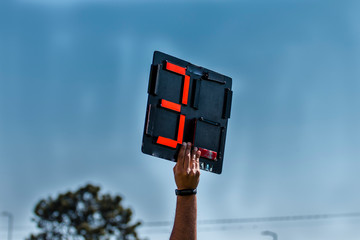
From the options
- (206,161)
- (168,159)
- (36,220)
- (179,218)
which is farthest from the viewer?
(36,220)

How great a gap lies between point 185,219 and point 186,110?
0.74 metres

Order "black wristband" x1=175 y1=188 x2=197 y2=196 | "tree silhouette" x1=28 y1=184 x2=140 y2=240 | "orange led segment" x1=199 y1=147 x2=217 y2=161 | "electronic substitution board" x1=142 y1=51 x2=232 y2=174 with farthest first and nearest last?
"tree silhouette" x1=28 y1=184 x2=140 y2=240
"orange led segment" x1=199 y1=147 x2=217 y2=161
"electronic substitution board" x1=142 y1=51 x2=232 y2=174
"black wristband" x1=175 y1=188 x2=197 y2=196

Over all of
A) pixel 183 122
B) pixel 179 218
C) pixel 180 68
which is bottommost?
pixel 179 218

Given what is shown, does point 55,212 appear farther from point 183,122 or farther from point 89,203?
point 183,122

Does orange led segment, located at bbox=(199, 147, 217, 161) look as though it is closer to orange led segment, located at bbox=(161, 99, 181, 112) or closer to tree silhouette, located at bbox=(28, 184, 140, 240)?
orange led segment, located at bbox=(161, 99, 181, 112)

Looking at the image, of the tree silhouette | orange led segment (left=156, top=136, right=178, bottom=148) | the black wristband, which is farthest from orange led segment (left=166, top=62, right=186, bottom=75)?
the tree silhouette

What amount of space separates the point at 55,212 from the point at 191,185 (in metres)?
52.6

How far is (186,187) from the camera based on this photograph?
369 cm

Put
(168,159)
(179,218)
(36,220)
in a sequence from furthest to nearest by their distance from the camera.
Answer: (36,220)
(168,159)
(179,218)

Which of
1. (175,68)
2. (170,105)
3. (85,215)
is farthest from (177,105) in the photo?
(85,215)

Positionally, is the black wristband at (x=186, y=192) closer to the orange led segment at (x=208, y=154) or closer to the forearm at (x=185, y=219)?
the forearm at (x=185, y=219)

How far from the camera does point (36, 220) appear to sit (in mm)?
53938

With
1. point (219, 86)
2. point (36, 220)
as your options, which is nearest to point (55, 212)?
point (36, 220)

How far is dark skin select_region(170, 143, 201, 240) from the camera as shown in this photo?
354 cm
